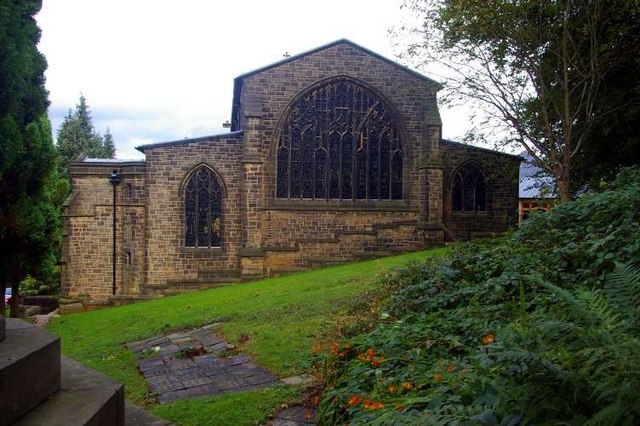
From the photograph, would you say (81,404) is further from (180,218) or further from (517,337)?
(180,218)

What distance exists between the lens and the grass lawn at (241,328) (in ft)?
18.2

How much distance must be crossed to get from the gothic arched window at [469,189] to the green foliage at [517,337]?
42.7 feet

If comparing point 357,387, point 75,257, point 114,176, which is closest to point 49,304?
point 75,257

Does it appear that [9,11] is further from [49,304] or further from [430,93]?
[49,304]

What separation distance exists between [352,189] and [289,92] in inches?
167

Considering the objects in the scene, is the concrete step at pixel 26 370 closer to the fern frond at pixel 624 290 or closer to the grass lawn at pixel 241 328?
the grass lawn at pixel 241 328

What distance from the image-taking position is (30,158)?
1303 centimetres

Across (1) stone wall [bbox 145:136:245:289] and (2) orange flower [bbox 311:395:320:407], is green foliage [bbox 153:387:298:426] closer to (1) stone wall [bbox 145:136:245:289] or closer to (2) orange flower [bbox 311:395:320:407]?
(2) orange flower [bbox 311:395:320:407]

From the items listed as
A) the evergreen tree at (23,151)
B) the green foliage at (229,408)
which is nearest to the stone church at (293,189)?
the evergreen tree at (23,151)

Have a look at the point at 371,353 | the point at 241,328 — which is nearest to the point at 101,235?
the point at 241,328

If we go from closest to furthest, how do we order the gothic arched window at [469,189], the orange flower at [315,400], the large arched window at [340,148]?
the orange flower at [315,400]
the large arched window at [340,148]
the gothic arched window at [469,189]

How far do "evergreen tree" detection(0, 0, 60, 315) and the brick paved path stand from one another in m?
4.75

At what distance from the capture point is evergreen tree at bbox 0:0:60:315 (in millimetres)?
9819

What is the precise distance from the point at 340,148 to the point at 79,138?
38773mm
